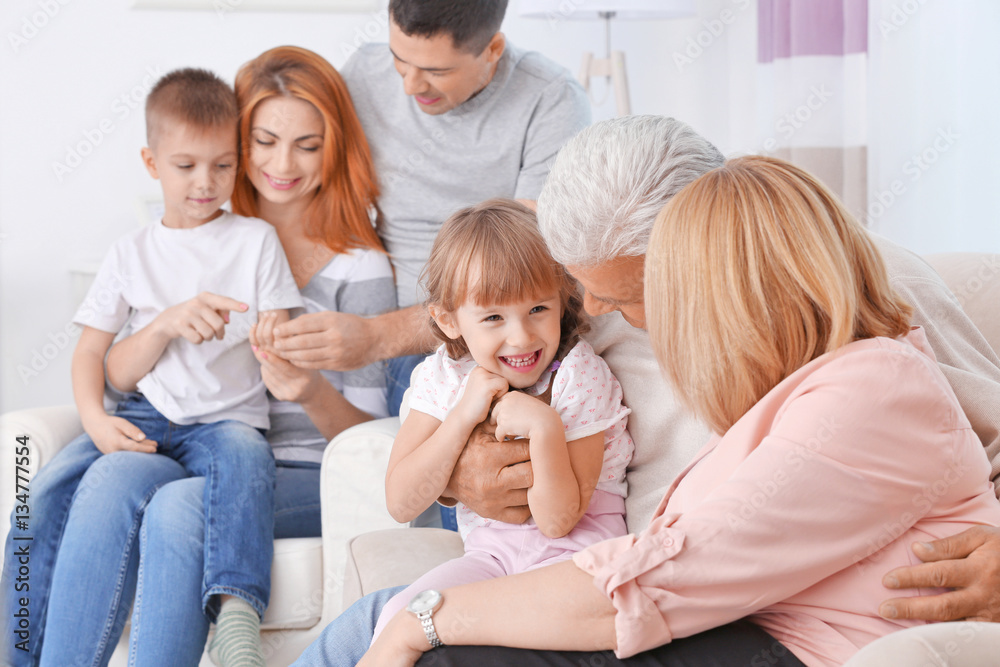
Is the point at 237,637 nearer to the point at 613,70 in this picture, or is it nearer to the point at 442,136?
the point at 442,136

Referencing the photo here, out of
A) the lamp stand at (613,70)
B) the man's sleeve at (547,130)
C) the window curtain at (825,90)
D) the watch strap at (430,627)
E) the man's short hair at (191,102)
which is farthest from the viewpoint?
the lamp stand at (613,70)

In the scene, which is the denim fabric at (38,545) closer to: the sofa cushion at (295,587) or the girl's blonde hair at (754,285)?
the sofa cushion at (295,587)

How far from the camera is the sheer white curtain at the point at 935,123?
215 cm

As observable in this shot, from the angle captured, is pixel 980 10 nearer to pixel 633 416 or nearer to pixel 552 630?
pixel 633 416

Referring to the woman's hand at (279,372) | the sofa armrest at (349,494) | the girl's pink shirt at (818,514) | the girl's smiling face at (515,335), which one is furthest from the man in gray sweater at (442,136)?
the girl's pink shirt at (818,514)

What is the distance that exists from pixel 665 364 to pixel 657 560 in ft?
0.71

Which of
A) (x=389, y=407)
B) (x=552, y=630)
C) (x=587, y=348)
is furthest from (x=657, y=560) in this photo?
(x=389, y=407)

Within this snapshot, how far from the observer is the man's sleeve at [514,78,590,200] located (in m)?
1.95

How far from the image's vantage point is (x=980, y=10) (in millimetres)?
2121

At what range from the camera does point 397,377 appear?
6.43 ft

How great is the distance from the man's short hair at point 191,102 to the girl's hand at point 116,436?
62cm

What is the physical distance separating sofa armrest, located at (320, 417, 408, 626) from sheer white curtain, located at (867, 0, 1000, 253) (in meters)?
1.62

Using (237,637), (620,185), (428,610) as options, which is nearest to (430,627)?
(428,610)

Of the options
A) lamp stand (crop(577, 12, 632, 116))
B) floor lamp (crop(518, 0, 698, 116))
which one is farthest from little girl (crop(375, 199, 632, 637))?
lamp stand (crop(577, 12, 632, 116))
